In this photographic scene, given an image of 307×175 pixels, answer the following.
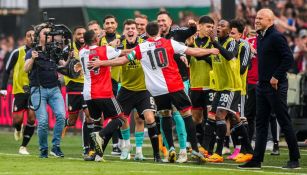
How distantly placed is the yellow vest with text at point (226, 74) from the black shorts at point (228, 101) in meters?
0.10

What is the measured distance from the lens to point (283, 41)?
18797 mm

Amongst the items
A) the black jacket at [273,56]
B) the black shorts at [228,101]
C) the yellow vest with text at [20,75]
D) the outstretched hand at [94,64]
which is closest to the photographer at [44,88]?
the outstretched hand at [94,64]

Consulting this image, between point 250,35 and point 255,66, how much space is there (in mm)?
1195

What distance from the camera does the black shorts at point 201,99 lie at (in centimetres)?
2253

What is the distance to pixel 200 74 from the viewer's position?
74.3 ft

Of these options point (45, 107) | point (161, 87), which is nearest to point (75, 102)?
point (45, 107)

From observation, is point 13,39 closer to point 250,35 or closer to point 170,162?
point 250,35

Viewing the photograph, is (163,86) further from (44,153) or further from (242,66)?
(44,153)

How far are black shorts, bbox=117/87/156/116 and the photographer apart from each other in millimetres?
1126

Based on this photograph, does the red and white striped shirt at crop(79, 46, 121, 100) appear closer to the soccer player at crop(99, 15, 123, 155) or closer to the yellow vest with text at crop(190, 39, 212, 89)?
the soccer player at crop(99, 15, 123, 155)

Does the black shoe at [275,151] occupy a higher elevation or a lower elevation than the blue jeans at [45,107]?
lower

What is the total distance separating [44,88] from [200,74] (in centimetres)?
305

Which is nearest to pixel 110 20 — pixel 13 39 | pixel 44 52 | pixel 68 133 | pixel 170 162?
pixel 44 52

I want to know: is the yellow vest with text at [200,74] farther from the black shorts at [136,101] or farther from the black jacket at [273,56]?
the black jacket at [273,56]
